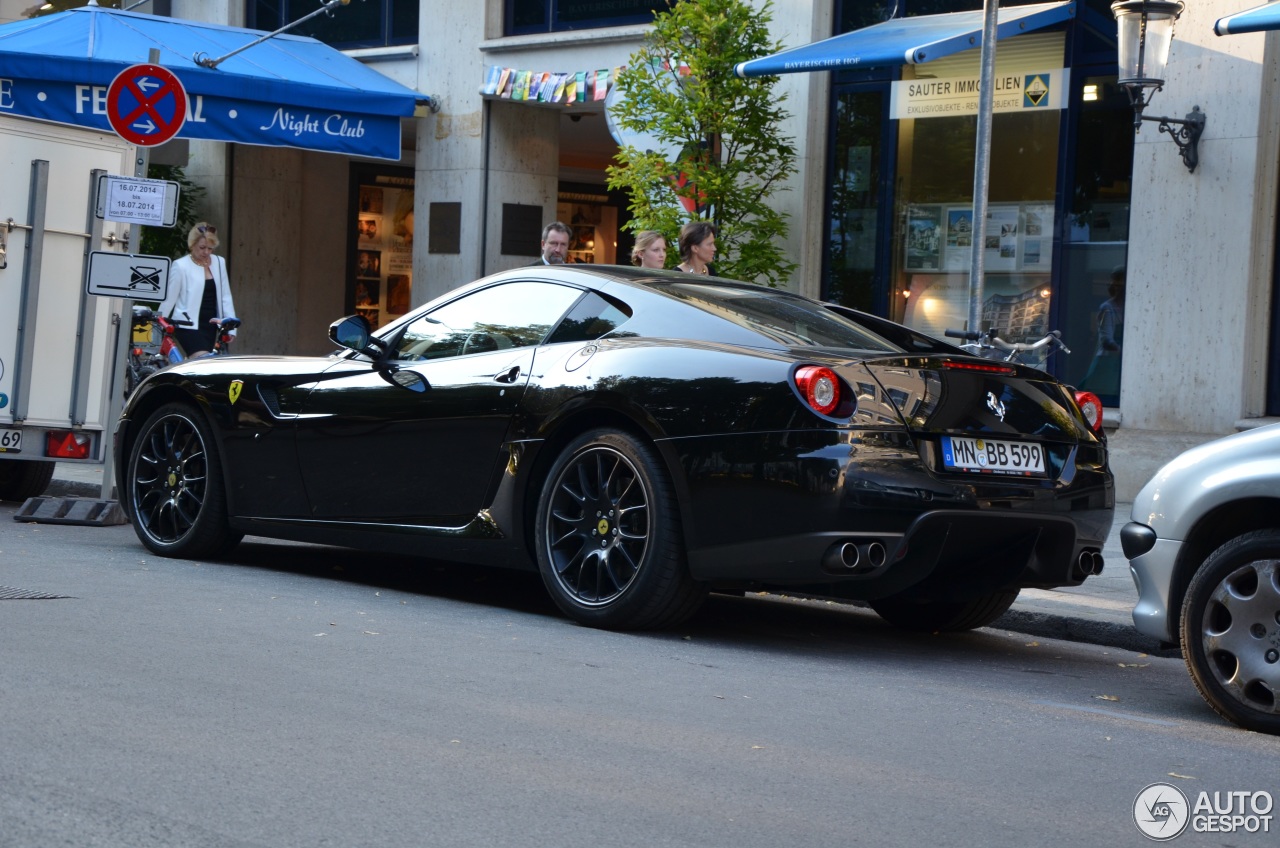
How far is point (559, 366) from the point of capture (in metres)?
6.96

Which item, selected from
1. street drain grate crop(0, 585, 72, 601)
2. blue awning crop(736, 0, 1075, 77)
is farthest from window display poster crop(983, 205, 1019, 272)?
street drain grate crop(0, 585, 72, 601)

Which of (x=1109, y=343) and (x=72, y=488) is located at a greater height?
(x=1109, y=343)

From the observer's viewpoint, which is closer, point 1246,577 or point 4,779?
point 4,779

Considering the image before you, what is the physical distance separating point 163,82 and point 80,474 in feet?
13.1

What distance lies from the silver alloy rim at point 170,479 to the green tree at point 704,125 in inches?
242

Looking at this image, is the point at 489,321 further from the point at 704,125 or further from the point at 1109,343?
the point at 1109,343

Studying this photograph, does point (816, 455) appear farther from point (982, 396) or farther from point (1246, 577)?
point (1246, 577)

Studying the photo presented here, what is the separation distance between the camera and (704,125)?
14.3 metres

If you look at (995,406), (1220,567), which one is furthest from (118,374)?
(1220,567)

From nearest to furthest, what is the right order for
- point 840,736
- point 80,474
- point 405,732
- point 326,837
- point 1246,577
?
point 326,837 < point 405,732 < point 840,736 < point 1246,577 < point 80,474

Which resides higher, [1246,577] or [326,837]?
[1246,577]

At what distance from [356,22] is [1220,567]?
1555 cm

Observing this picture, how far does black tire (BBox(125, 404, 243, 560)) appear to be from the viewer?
27.4 feet

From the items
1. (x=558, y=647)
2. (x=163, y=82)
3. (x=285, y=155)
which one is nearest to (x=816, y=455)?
(x=558, y=647)
